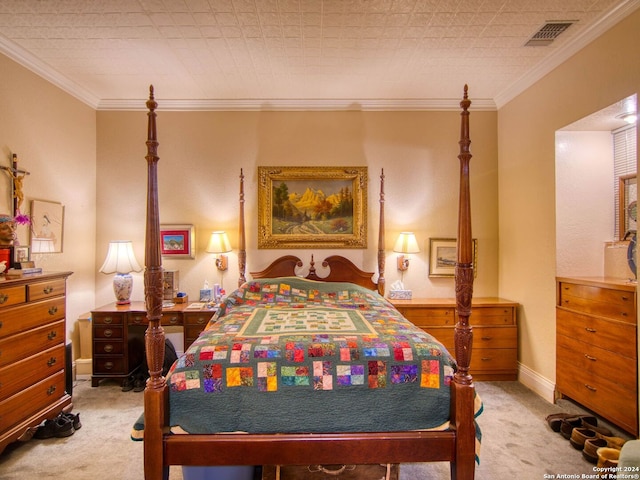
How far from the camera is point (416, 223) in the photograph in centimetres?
410

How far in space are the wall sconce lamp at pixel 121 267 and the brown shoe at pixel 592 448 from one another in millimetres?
4120

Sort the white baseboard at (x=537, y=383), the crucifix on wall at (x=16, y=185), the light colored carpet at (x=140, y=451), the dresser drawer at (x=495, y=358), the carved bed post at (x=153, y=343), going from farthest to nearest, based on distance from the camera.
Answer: the dresser drawer at (x=495, y=358)
the white baseboard at (x=537, y=383)
the crucifix on wall at (x=16, y=185)
the light colored carpet at (x=140, y=451)
the carved bed post at (x=153, y=343)

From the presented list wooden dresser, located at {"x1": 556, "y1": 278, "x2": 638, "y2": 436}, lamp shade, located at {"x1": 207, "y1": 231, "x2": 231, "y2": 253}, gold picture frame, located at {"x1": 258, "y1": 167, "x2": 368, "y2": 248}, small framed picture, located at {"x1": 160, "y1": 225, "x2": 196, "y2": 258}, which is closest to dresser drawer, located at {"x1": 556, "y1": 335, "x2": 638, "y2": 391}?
wooden dresser, located at {"x1": 556, "y1": 278, "x2": 638, "y2": 436}

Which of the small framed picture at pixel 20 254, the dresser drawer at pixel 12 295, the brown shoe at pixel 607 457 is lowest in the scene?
the brown shoe at pixel 607 457

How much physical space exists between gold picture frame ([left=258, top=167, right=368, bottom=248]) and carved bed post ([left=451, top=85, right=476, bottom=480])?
2.19 metres

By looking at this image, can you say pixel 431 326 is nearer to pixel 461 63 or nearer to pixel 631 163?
pixel 631 163

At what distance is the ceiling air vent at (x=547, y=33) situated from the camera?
2.63 m

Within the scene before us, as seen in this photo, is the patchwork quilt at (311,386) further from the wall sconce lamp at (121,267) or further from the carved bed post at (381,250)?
the wall sconce lamp at (121,267)

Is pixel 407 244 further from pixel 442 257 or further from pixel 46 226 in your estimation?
pixel 46 226

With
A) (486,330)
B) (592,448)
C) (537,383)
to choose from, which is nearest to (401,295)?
(486,330)

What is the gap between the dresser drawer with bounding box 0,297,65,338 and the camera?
7.67ft

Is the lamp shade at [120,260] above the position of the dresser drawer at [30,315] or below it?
above

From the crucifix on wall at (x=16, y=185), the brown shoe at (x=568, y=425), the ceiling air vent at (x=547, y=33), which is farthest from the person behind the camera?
the crucifix on wall at (x=16, y=185)

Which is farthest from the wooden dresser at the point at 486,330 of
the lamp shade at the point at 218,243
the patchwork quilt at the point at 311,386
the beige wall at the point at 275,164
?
the lamp shade at the point at 218,243
